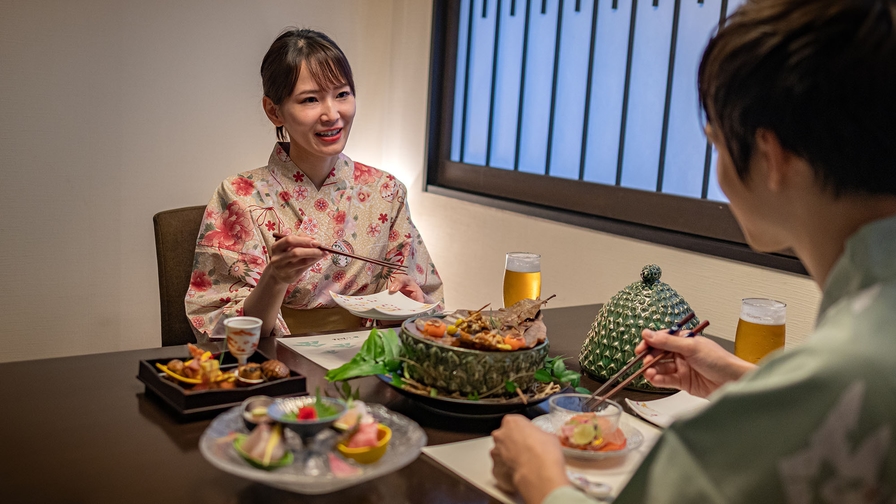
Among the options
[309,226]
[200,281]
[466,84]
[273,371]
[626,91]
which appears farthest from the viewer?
A: [466,84]

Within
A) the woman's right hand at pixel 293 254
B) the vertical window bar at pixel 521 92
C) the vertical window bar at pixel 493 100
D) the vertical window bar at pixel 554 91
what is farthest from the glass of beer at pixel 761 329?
the vertical window bar at pixel 493 100

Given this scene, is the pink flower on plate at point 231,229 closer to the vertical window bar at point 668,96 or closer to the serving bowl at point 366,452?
the serving bowl at point 366,452

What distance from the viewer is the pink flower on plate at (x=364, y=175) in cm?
242

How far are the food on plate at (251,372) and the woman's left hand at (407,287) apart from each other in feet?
2.64

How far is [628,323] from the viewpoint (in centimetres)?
150

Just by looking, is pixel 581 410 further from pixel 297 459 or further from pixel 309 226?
pixel 309 226

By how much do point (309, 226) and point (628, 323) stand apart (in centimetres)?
107

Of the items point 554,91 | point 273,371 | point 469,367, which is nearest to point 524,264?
point 469,367

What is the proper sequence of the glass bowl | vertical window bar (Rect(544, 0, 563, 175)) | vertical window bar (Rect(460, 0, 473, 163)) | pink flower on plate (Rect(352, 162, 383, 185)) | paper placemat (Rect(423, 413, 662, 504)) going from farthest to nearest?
vertical window bar (Rect(460, 0, 473, 163)) < vertical window bar (Rect(544, 0, 563, 175)) < pink flower on plate (Rect(352, 162, 383, 185)) < the glass bowl < paper placemat (Rect(423, 413, 662, 504))

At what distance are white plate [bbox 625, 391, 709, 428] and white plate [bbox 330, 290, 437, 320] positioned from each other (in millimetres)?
586

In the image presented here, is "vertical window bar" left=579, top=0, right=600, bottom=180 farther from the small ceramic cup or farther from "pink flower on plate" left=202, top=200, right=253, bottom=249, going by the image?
the small ceramic cup

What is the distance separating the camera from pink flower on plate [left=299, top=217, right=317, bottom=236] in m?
2.25

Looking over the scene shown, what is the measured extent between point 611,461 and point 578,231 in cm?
198

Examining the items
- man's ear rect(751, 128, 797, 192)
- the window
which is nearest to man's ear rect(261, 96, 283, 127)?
the window
